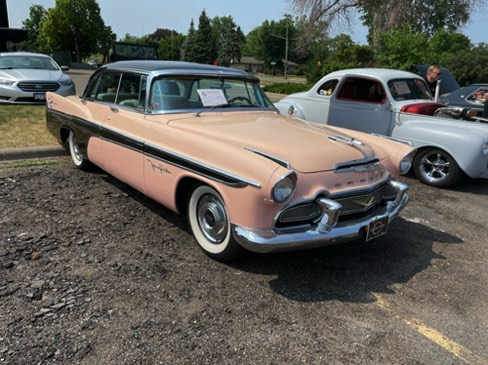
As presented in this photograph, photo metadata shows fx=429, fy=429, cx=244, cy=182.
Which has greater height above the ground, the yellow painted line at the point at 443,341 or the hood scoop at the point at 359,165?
the hood scoop at the point at 359,165

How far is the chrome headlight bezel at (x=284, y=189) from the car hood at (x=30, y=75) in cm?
902

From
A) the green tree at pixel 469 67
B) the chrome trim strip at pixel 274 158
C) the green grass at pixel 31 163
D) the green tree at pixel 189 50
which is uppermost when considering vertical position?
the green tree at pixel 189 50

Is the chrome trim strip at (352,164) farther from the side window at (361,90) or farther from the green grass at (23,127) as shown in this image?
the green grass at (23,127)

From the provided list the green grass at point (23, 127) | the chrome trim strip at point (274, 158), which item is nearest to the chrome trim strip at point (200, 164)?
the chrome trim strip at point (274, 158)

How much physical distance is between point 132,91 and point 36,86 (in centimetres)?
661

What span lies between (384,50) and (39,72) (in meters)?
16.8

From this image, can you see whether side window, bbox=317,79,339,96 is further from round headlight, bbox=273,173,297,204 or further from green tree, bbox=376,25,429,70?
green tree, bbox=376,25,429,70

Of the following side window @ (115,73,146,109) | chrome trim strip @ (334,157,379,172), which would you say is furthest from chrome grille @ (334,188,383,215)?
side window @ (115,73,146,109)

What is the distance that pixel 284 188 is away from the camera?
2984 mm

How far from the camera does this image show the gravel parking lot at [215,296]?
8.32 ft

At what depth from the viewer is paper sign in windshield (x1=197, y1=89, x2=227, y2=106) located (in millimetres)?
4453

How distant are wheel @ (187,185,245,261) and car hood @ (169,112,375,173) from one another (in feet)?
1.53

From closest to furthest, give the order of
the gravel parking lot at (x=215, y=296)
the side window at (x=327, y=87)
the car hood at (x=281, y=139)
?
the gravel parking lot at (x=215, y=296) < the car hood at (x=281, y=139) < the side window at (x=327, y=87)

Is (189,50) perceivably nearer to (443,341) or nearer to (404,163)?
(404,163)
